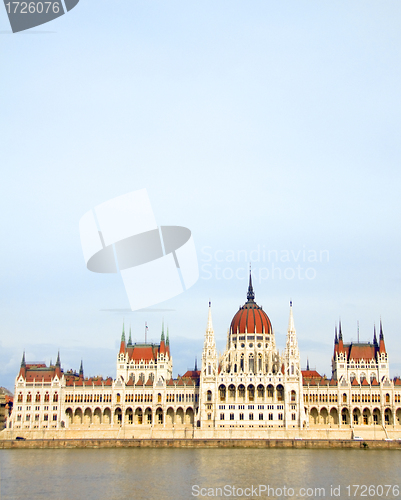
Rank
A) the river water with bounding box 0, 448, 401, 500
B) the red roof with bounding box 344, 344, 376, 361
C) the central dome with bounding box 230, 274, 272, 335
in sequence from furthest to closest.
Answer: the central dome with bounding box 230, 274, 272, 335 → the red roof with bounding box 344, 344, 376, 361 → the river water with bounding box 0, 448, 401, 500

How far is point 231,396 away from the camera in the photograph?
436ft

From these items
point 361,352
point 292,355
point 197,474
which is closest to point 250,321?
point 292,355

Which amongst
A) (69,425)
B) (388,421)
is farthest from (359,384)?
(69,425)

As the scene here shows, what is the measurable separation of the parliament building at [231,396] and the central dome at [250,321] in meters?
0.23

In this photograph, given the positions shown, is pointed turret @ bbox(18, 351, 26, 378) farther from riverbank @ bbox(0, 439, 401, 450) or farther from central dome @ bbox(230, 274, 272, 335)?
central dome @ bbox(230, 274, 272, 335)

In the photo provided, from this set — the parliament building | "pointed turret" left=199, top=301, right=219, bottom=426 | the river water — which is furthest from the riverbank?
"pointed turret" left=199, top=301, right=219, bottom=426

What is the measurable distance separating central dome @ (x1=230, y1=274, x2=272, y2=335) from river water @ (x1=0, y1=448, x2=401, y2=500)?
4217cm

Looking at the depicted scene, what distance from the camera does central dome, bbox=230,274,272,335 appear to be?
146m

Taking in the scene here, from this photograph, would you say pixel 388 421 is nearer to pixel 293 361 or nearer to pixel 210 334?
pixel 293 361

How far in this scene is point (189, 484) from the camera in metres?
72.6

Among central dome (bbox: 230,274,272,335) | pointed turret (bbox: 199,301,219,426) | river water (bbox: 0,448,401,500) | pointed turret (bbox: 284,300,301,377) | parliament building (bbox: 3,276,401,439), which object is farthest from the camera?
central dome (bbox: 230,274,272,335)

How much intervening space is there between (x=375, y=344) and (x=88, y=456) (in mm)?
70912

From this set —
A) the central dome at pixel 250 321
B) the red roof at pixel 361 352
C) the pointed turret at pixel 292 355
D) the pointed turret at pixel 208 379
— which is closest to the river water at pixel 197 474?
the pointed turret at pixel 208 379

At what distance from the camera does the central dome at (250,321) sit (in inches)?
5738
